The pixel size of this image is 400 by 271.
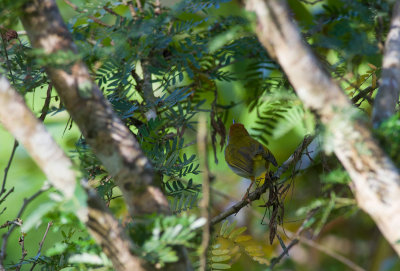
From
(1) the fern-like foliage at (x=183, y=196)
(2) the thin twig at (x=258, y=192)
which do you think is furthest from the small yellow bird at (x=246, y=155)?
(1) the fern-like foliage at (x=183, y=196)

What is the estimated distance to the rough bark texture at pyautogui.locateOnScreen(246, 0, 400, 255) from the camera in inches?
15.2

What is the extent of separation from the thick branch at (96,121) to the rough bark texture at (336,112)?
0.17m

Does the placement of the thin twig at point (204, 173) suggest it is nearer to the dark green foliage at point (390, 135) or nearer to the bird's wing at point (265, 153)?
the dark green foliage at point (390, 135)

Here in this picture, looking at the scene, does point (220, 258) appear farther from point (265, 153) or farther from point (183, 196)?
point (265, 153)

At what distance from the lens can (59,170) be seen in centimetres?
41

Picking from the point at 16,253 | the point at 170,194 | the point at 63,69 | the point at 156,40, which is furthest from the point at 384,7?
the point at 16,253

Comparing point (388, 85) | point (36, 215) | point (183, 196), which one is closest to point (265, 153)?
point (183, 196)

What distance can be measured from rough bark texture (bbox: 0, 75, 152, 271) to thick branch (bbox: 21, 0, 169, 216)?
0.04 m

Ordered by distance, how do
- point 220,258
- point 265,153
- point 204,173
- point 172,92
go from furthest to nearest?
point 265,153 < point 172,92 < point 220,258 < point 204,173

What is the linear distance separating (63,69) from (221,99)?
95 cm

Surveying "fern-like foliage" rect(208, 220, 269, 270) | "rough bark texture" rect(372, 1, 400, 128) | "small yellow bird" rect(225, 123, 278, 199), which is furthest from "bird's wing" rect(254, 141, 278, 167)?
"rough bark texture" rect(372, 1, 400, 128)

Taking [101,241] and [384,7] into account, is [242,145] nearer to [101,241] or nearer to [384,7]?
[384,7]

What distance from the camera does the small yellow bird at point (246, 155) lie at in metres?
1.24

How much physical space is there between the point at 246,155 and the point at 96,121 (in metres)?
0.89
